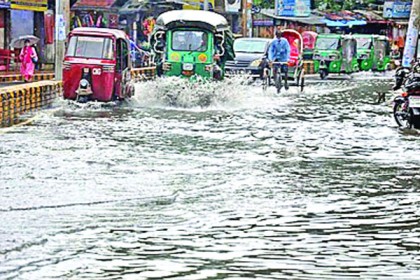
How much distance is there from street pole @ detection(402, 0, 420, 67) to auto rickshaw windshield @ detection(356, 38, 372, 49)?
1305cm

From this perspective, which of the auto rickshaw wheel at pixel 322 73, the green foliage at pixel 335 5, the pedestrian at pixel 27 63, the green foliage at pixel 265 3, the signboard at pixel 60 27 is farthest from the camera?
the green foliage at pixel 335 5

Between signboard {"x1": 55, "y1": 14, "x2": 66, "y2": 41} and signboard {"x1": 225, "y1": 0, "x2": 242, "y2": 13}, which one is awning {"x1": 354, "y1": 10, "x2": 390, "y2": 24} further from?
signboard {"x1": 55, "y1": 14, "x2": 66, "y2": 41}

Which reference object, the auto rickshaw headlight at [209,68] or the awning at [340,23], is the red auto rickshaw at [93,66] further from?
the awning at [340,23]

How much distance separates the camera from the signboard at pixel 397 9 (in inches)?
2336

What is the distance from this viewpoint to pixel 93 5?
43.8 m

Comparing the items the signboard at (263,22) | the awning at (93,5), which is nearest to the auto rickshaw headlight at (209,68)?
the awning at (93,5)

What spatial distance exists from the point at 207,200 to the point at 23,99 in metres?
11.8

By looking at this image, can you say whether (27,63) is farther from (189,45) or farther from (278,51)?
(189,45)

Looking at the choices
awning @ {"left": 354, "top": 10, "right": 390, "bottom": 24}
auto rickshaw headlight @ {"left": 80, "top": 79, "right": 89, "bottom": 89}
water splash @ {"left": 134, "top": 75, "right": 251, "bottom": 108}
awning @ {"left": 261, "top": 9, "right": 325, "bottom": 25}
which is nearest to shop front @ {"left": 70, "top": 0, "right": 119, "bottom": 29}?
awning @ {"left": 261, "top": 9, "right": 325, "bottom": 25}

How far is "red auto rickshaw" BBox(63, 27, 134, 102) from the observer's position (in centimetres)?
2239

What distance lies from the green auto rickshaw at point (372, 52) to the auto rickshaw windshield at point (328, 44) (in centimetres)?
283

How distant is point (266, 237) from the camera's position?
28.2ft

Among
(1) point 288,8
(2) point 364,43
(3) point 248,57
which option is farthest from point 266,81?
(1) point 288,8

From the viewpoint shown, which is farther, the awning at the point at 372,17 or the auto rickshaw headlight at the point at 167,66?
the awning at the point at 372,17
